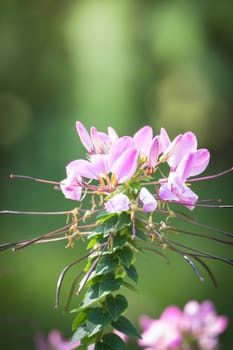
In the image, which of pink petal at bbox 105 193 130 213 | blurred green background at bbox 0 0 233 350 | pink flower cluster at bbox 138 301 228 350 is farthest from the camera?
blurred green background at bbox 0 0 233 350

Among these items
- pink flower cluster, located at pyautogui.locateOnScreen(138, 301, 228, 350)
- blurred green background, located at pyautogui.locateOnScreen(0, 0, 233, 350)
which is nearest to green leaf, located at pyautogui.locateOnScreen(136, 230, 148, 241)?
pink flower cluster, located at pyautogui.locateOnScreen(138, 301, 228, 350)

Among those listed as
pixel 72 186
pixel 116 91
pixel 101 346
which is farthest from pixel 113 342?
pixel 116 91

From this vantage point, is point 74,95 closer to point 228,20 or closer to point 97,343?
point 228,20

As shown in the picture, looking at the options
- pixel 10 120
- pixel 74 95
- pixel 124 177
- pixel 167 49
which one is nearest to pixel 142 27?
pixel 167 49

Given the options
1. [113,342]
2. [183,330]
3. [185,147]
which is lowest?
[183,330]

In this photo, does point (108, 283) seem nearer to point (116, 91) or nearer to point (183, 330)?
point (183, 330)

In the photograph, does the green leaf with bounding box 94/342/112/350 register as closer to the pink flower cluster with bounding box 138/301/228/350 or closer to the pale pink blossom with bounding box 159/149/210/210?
the pale pink blossom with bounding box 159/149/210/210
